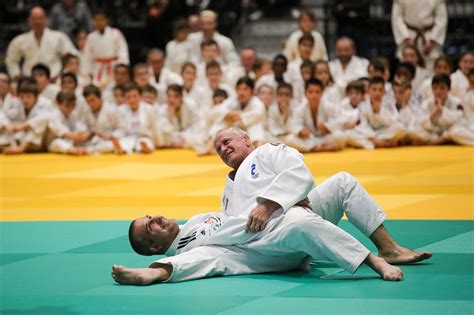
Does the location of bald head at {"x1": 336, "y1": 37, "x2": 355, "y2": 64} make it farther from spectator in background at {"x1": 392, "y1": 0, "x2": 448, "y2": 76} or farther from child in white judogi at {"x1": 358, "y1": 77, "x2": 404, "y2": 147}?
child in white judogi at {"x1": 358, "y1": 77, "x2": 404, "y2": 147}

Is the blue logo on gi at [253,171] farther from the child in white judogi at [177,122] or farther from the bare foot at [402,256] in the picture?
the child in white judogi at [177,122]

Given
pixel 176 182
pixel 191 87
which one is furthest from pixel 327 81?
pixel 176 182

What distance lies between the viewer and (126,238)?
630cm

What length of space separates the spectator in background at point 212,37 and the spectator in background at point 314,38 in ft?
2.68

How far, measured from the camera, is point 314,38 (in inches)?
535

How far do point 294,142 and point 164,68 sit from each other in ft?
10.2

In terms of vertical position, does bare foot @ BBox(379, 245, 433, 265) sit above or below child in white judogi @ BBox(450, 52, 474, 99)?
above

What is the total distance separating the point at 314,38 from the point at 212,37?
1.52 meters

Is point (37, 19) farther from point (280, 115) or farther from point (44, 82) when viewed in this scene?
point (280, 115)

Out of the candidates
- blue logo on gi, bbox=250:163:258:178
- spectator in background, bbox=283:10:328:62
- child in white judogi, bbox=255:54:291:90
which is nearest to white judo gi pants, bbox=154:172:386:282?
blue logo on gi, bbox=250:163:258:178

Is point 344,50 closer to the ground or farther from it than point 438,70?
farther from it

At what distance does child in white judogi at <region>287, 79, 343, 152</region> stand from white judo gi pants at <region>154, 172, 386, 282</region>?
616 cm

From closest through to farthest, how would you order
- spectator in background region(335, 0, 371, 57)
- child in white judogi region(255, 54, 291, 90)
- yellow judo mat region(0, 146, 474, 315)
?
yellow judo mat region(0, 146, 474, 315) < child in white judogi region(255, 54, 291, 90) < spectator in background region(335, 0, 371, 57)

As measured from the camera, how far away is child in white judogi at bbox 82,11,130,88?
14273 mm
